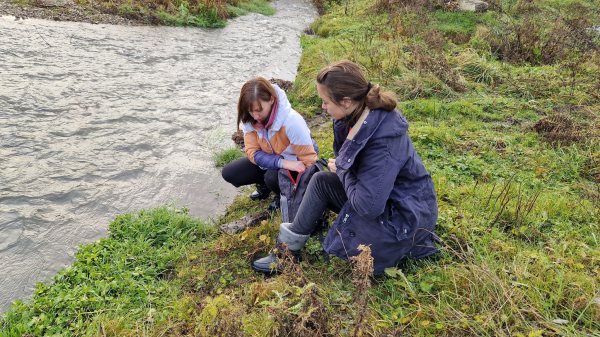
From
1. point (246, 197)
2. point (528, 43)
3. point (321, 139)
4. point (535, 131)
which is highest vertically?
point (528, 43)

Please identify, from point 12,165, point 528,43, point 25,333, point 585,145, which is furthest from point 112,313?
point 528,43

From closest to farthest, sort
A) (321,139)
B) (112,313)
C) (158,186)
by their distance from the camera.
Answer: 1. (112,313)
2. (158,186)
3. (321,139)

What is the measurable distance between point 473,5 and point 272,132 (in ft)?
36.7

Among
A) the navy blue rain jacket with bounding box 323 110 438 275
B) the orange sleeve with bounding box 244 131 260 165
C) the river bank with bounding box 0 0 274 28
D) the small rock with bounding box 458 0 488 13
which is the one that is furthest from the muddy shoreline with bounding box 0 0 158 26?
the navy blue rain jacket with bounding box 323 110 438 275

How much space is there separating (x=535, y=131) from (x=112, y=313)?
5.63 meters

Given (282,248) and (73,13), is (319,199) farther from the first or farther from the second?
(73,13)

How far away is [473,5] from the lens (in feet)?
38.2

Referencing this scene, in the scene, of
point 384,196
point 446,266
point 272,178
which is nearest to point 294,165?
point 272,178

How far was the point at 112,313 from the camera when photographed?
2.80m

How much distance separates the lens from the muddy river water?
12.8ft

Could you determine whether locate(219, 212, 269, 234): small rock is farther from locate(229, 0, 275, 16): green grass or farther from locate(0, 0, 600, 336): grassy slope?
locate(229, 0, 275, 16): green grass

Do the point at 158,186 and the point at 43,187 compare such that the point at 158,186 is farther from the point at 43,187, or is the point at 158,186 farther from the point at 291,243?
the point at 291,243

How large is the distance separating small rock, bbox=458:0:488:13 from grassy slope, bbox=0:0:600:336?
6.58 m

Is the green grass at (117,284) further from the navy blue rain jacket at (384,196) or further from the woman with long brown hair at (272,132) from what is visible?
the navy blue rain jacket at (384,196)
